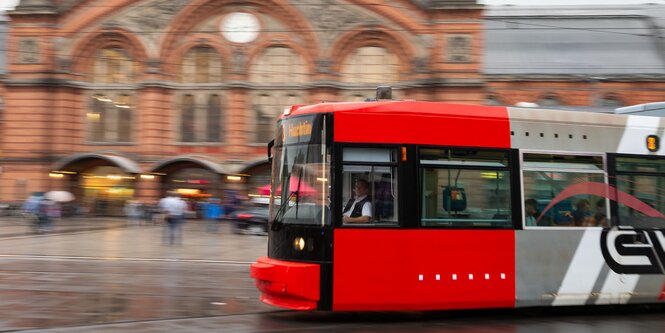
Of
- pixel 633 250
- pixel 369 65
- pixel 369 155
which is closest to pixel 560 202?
pixel 633 250

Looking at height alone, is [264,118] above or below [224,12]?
below

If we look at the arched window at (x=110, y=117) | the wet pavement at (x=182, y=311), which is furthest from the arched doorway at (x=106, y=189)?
the wet pavement at (x=182, y=311)

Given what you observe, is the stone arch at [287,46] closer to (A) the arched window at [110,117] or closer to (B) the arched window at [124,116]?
(B) the arched window at [124,116]

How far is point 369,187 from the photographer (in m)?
8.83

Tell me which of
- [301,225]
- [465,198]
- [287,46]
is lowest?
[301,225]

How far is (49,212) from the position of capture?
29.7 meters

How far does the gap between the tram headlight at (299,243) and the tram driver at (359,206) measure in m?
0.61

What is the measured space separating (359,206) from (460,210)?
139 centimetres

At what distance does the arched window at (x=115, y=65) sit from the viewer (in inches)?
1676

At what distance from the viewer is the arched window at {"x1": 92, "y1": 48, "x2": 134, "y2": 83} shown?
42562 millimetres

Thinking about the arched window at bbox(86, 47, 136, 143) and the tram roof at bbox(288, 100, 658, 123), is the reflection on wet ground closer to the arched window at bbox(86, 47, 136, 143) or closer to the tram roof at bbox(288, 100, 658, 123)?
the tram roof at bbox(288, 100, 658, 123)

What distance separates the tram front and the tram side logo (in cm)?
412

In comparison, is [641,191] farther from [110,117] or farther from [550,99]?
[550,99]

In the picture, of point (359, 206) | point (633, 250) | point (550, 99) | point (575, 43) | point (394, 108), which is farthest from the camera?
point (575, 43)
